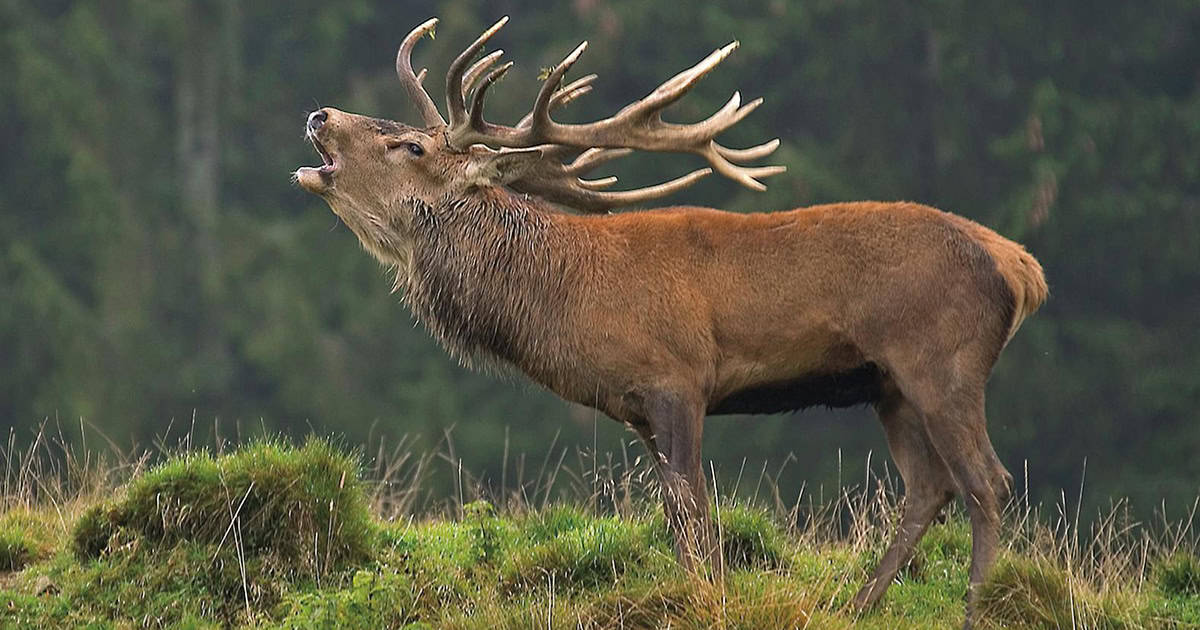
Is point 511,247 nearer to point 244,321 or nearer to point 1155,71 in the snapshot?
point 1155,71

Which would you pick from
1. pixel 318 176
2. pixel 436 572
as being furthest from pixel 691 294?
pixel 318 176

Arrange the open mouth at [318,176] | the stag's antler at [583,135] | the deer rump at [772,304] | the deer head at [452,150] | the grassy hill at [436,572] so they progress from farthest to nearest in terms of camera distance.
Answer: the open mouth at [318,176], the deer head at [452,150], the stag's antler at [583,135], the deer rump at [772,304], the grassy hill at [436,572]

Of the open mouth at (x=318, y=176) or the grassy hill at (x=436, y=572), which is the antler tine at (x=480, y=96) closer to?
the open mouth at (x=318, y=176)

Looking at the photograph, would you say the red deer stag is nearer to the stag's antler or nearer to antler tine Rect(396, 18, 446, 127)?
the stag's antler

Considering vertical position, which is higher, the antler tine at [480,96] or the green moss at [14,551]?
the antler tine at [480,96]

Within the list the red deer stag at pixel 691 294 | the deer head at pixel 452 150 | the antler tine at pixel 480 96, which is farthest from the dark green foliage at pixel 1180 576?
the antler tine at pixel 480 96

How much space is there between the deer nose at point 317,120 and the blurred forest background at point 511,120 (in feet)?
35.3

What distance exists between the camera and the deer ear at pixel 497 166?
319 inches

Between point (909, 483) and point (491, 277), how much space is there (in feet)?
5.94

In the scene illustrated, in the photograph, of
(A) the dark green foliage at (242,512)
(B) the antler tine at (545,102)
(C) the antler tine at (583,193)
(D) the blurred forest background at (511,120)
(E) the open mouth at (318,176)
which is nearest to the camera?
(A) the dark green foliage at (242,512)

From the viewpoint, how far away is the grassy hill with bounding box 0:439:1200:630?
6844mm

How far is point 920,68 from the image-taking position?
24.1 metres

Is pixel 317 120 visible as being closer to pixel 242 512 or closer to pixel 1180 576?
pixel 242 512

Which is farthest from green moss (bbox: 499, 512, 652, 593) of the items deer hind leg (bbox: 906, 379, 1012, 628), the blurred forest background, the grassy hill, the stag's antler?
the blurred forest background
